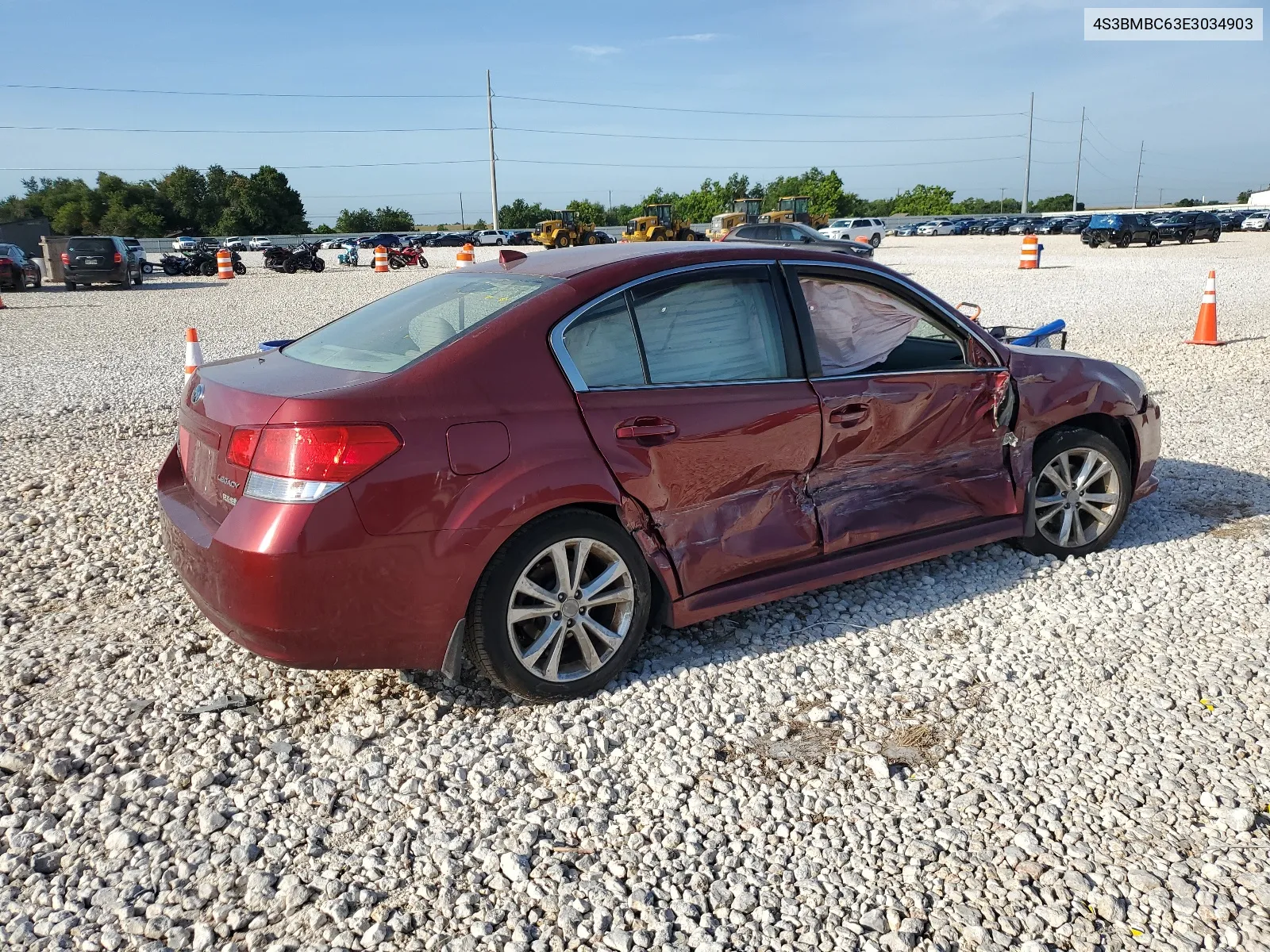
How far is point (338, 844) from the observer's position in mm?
2793

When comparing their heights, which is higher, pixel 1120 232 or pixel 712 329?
pixel 712 329

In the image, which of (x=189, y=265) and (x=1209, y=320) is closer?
(x=1209, y=320)

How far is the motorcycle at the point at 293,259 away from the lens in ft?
114

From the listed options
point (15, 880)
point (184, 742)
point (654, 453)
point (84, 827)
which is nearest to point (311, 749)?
point (184, 742)

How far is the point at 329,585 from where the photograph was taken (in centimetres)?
309

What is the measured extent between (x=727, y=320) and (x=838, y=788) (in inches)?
73.9

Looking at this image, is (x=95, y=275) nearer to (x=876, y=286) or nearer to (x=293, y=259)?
(x=293, y=259)

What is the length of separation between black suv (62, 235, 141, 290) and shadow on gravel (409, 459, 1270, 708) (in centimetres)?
2549

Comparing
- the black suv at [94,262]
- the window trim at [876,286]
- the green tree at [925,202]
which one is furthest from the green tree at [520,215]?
the window trim at [876,286]

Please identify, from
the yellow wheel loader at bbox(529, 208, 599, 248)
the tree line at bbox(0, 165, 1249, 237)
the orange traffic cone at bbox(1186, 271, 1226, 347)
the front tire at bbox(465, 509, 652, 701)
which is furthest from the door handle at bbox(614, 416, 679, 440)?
the tree line at bbox(0, 165, 1249, 237)

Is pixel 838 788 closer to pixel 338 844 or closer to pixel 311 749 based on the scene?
pixel 338 844

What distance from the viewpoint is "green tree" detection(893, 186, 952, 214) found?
356 feet

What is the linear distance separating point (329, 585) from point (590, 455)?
3.21ft

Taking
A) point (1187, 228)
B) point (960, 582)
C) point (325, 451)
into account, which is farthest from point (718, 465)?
point (1187, 228)
